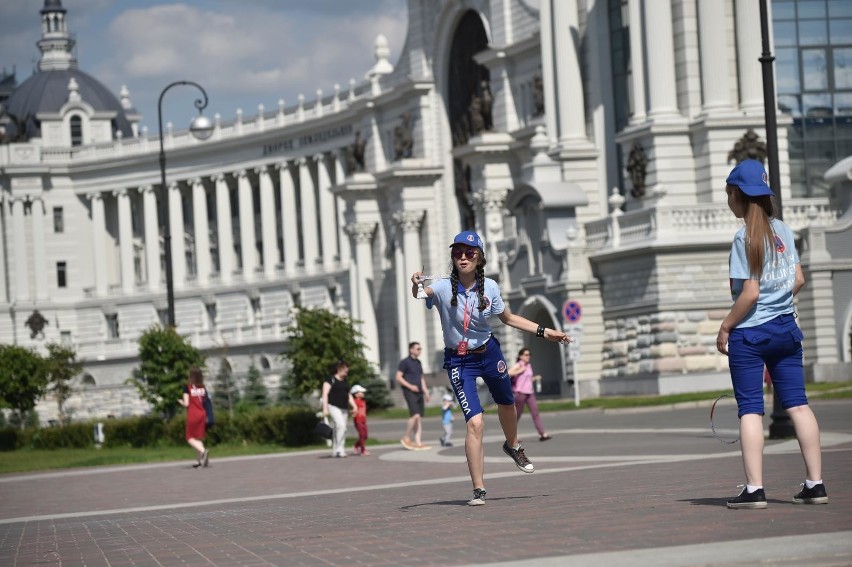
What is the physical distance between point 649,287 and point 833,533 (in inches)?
1756

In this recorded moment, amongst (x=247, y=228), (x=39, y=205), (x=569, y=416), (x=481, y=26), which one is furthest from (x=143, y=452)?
(x=39, y=205)

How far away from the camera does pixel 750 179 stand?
14172mm

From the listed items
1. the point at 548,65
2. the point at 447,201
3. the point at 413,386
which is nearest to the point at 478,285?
the point at 413,386

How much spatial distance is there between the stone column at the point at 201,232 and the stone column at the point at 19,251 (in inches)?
590

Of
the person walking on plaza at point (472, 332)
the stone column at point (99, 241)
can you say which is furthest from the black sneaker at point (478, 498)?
the stone column at point (99, 241)

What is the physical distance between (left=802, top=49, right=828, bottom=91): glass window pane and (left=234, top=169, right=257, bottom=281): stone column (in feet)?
190

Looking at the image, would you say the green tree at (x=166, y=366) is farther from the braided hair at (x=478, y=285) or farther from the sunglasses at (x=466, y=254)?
the sunglasses at (x=466, y=254)

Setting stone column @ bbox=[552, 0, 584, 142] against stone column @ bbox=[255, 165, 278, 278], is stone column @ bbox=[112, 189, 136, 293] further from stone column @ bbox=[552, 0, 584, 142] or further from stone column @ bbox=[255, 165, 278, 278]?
stone column @ bbox=[552, 0, 584, 142]

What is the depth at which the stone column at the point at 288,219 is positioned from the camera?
11388cm

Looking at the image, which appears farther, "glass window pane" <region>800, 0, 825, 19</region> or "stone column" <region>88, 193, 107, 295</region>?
"stone column" <region>88, 193, 107, 295</region>

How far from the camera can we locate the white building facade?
56219 mm

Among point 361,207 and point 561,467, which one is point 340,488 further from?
point 361,207

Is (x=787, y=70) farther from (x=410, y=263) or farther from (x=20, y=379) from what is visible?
(x=410, y=263)

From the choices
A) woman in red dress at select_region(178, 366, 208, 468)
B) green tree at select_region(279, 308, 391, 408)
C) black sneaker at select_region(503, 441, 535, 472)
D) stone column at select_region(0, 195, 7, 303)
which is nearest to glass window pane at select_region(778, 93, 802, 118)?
green tree at select_region(279, 308, 391, 408)
